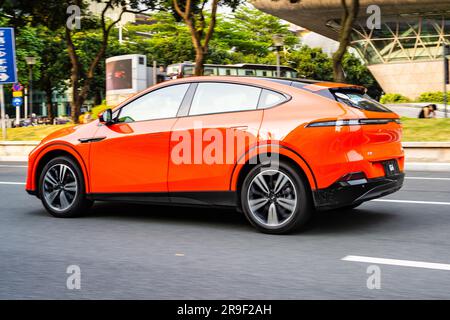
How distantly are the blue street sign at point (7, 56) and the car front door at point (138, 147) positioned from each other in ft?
46.5

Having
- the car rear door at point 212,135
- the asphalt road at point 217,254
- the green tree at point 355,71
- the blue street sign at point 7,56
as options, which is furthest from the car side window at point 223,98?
the green tree at point 355,71

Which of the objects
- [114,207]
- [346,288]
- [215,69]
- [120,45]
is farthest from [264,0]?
[346,288]

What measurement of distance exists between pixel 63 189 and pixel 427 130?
10740mm

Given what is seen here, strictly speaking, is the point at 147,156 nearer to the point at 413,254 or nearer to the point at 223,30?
the point at 413,254

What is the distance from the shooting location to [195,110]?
6598 mm

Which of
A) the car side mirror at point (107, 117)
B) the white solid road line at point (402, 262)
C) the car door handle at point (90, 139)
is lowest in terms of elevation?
the white solid road line at point (402, 262)

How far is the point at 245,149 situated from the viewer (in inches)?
241

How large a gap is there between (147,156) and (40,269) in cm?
201

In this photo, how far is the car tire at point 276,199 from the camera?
234 inches

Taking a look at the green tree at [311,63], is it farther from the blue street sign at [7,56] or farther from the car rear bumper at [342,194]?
the car rear bumper at [342,194]

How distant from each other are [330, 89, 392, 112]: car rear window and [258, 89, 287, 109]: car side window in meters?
0.50

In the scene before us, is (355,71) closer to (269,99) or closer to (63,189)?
(63,189)

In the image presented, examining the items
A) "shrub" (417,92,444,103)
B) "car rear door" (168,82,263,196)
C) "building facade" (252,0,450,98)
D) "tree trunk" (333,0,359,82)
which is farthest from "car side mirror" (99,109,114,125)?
"building facade" (252,0,450,98)

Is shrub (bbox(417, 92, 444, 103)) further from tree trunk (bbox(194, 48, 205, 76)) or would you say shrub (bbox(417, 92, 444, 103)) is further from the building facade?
tree trunk (bbox(194, 48, 205, 76))
